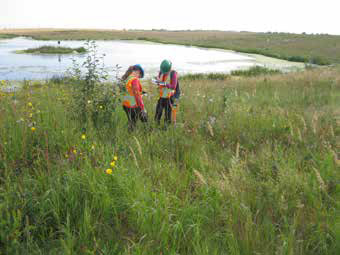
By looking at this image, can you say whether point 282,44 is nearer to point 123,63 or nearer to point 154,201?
point 123,63

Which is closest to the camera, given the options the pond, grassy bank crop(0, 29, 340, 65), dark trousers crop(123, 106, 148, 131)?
dark trousers crop(123, 106, 148, 131)

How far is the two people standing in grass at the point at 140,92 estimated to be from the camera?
4660 millimetres

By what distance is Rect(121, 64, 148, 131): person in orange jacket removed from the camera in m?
4.62

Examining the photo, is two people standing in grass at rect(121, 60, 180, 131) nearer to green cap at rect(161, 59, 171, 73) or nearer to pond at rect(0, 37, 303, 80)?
green cap at rect(161, 59, 171, 73)

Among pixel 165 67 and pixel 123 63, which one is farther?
pixel 123 63

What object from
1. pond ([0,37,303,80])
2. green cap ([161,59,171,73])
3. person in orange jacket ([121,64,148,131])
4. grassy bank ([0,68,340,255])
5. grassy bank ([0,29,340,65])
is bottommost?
grassy bank ([0,68,340,255])

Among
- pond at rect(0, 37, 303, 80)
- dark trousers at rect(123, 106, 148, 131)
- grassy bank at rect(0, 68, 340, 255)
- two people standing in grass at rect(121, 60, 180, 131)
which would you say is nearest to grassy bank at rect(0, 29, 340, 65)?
pond at rect(0, 37, 303, 80)

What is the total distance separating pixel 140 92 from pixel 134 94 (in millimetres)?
125

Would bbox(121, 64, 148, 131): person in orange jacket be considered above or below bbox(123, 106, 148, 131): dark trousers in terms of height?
above

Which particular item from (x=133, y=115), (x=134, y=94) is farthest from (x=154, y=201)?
(x=133, y=115)

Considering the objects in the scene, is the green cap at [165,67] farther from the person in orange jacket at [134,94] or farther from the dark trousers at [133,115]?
the dark trousers at [133,115]

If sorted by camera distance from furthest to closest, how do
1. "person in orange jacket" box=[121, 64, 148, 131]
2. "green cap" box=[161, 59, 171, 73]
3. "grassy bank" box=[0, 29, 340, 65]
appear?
"grassy bank" box=[0, 29, 340, 65], "green cap" box=[161, 59, 171, 73], "person in orange jacket" box=[121, 64, 148, 131]

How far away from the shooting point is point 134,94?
468 centimetres

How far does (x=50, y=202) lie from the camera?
2.33 metres
